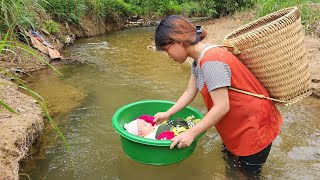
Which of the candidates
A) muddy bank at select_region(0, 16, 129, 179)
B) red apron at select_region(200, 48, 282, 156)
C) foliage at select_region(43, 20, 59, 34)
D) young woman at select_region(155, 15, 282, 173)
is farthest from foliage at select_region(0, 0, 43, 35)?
red apron at select_region(200, 48, 282, 156)

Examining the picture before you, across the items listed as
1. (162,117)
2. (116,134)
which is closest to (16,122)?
(116,134)

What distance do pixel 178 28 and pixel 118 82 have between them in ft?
9.85

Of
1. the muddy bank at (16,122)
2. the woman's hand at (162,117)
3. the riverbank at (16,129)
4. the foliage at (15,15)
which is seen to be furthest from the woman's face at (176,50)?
the foliage at (15,15)

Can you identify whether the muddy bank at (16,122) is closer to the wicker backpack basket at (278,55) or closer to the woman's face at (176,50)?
the woman's face at (176,50)

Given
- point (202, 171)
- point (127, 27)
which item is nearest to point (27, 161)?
point (202, 171)

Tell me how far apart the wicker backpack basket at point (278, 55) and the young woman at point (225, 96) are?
0.25 ft

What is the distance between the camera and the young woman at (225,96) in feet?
6.29

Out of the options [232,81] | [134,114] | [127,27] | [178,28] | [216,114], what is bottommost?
[127,27]

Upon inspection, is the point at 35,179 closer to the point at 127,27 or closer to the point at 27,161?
the point at 27,161

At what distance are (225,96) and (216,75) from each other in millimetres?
143

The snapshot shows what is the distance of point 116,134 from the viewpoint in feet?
10.7

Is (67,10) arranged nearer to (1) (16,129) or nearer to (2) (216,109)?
(1) (16,129)

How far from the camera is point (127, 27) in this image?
10.7 meters

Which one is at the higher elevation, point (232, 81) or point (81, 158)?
point (232, 81)
